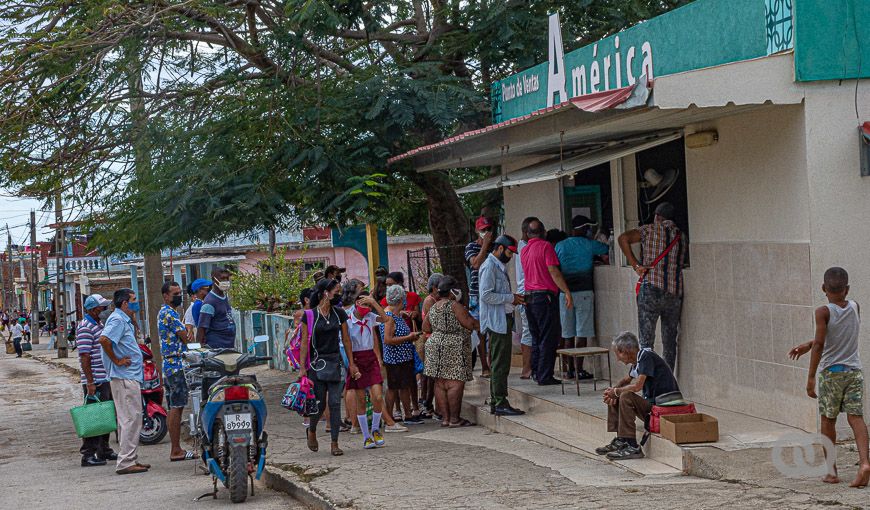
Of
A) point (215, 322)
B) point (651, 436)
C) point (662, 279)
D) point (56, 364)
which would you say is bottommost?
point (56, 364)

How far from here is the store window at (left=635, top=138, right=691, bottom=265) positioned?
34.0ft

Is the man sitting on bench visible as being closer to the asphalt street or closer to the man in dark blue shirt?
the asphalt street

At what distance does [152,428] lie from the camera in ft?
42.5

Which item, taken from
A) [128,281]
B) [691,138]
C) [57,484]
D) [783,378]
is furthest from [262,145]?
[128,281]

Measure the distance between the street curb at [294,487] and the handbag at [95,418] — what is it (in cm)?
226

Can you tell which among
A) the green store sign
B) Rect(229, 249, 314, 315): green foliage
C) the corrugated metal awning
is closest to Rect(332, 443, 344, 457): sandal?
the corrugated metal awning

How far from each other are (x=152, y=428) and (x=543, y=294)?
5.14 m

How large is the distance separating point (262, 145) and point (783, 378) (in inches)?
332

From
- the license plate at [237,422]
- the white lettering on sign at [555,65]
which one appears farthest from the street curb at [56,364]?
the license plate at [237,422]

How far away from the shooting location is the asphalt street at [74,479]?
8.94 metres

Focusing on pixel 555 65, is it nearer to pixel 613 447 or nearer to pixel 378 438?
pixel 378 438

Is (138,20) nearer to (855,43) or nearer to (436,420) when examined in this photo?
(436,420)

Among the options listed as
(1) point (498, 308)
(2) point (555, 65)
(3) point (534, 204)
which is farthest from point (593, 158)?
(3) point (534, 204)

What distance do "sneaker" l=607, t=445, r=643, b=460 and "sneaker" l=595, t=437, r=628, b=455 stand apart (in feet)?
0.09
